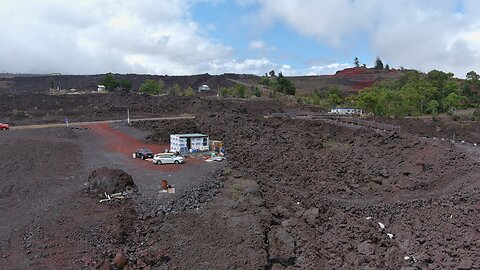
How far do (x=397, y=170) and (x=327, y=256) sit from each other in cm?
1325

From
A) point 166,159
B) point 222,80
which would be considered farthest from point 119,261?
point 222,80

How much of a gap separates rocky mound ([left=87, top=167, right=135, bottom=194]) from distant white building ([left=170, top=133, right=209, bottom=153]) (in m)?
8.63

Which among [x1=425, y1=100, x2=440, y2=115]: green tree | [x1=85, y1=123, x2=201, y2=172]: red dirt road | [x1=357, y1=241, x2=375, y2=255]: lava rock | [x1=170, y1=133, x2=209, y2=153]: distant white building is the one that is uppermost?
[x1=425, y1=100, x2=440, y2=115]: green tree

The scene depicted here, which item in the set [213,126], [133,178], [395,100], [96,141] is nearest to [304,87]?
[395,100]

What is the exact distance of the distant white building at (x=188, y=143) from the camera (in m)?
30.1

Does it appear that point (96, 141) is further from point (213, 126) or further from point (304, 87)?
point (304, 87)

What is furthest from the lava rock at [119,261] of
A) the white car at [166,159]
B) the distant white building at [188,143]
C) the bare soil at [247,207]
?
the distant white building at [188,143]

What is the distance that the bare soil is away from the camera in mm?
16969

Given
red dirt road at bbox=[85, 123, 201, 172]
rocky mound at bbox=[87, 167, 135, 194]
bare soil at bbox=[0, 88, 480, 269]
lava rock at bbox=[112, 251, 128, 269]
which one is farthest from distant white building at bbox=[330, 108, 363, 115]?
lava rock at bbox=[112, 251, 128, 269]

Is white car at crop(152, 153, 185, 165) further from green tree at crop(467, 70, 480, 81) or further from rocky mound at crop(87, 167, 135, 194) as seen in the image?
green tree at crop(467, 70, 480, 81)

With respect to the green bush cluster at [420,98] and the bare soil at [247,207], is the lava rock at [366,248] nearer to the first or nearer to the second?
the bare soil at [247,207]

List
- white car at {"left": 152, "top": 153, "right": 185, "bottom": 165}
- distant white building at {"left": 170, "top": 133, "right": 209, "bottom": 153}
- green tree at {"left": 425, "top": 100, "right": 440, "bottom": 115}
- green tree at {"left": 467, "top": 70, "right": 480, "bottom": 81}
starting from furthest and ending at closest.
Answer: green tree at {"left": 467, "top": 70, "right": 480, "bottom": 81} < green tree at {"left": 425, "top": 100, "right": 440, "bottom": 115} < distant white building at {"left": 170, "top": 133, "right": 209, "bottom": 153} < white car at {"left": 152, "top": 153, "right": 185, "bottom": 165}

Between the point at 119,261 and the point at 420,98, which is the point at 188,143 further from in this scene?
the point at 420,98

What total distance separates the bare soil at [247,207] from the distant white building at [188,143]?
83.3 inches
